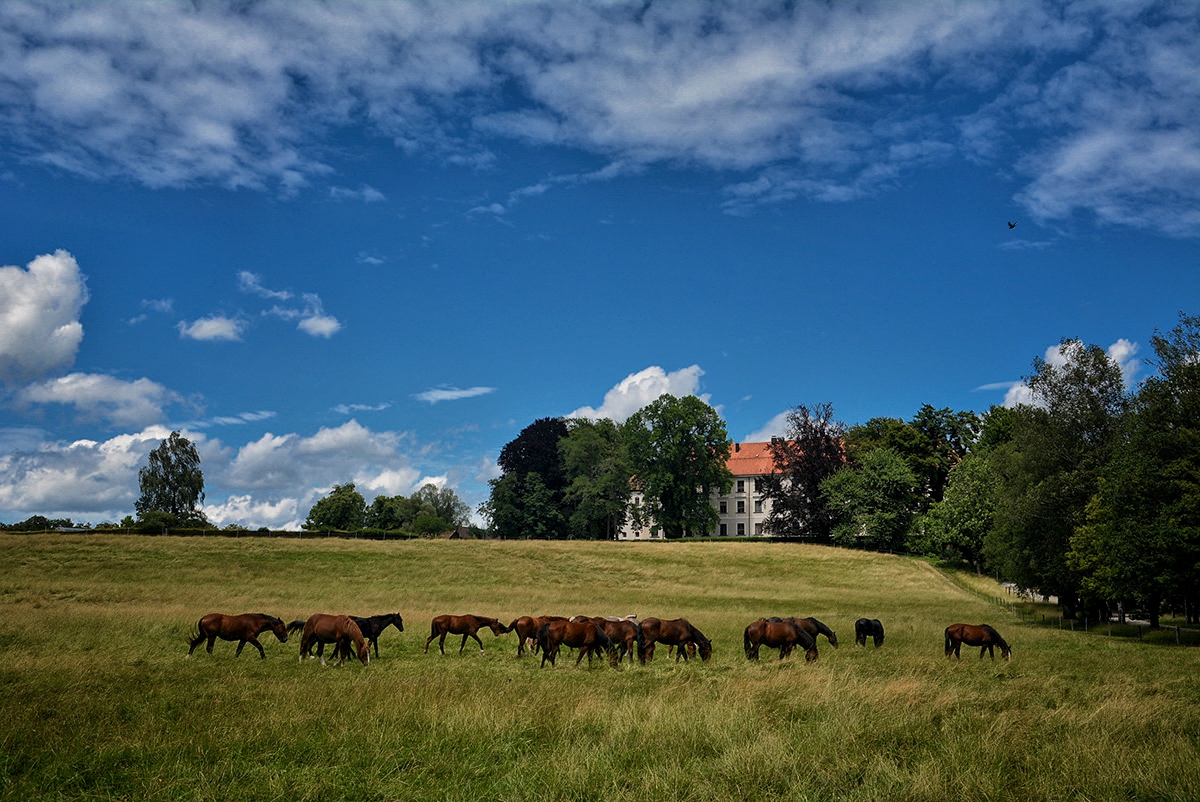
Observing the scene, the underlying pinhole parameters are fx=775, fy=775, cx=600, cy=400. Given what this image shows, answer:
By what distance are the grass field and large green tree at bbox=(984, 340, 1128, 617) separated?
13.7m

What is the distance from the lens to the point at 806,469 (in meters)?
80.3

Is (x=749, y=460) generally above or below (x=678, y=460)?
above

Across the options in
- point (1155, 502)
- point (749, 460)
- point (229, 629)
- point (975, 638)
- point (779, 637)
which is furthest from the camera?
point (749, 460)

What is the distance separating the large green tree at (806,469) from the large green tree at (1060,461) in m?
36.8

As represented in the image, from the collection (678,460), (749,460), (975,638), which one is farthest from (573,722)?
(749,460)

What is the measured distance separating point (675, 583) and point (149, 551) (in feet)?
117

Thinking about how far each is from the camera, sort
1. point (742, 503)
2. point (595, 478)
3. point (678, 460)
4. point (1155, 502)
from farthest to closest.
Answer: point (742, 503)
point (595, 478)
point (678, 460)
point (1155, 502)

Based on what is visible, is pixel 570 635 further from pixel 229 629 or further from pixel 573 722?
pixel 229 629

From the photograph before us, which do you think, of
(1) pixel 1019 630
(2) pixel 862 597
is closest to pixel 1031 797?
(1) pixel 1019 630

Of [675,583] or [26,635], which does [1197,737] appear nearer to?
[26,635]

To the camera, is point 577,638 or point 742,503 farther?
point 742,503

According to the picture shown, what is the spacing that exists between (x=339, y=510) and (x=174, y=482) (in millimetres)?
32217

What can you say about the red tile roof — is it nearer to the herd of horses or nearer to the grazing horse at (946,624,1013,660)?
the grazing horse at (946,624,1013,660)

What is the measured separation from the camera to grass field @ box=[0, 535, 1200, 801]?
870 cm
